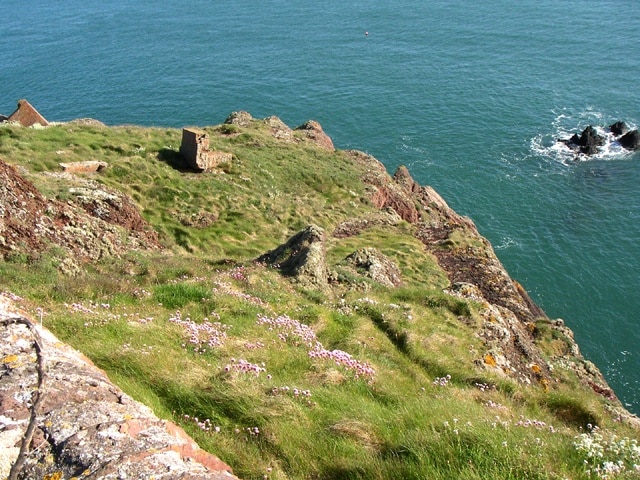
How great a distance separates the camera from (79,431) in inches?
257

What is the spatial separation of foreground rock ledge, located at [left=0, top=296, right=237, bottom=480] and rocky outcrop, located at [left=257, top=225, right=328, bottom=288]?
13561 millimetres

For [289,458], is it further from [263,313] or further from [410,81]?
[410,81]

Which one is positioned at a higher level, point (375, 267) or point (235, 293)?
point (235, 293)

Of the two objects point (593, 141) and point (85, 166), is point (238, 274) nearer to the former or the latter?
point (85, 166)

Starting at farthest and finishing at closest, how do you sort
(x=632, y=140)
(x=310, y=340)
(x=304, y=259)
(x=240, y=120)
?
(x=632, y=140) < (x=240, y=120) < (x=304, y=259) < (x=310, y=340)

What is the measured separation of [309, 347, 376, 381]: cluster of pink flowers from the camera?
13.1m

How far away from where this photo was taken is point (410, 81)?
93.5 m

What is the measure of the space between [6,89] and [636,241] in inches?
3818

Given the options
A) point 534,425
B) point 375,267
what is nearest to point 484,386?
point 534,425

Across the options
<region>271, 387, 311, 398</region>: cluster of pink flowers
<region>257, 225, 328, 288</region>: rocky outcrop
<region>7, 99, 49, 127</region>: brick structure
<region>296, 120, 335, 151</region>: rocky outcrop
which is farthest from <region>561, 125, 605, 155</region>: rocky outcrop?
<region>271, 387, 311, 398</region>: cluster of pink flowers

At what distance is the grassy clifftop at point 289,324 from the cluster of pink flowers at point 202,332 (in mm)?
68

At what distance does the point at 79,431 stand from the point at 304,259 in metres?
15.8

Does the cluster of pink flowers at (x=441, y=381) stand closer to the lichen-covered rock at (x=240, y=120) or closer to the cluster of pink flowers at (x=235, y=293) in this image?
the cluster of pink flowers at (x=235, y=293)

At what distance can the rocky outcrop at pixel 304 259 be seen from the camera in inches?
841
